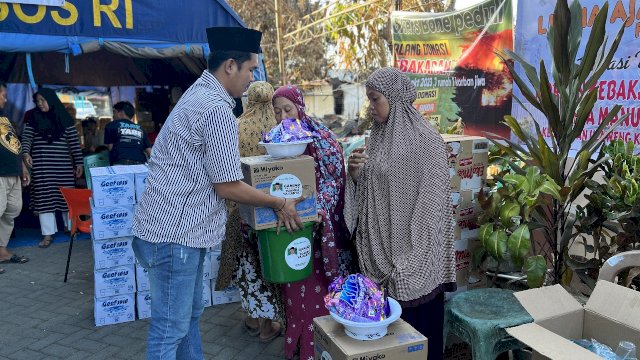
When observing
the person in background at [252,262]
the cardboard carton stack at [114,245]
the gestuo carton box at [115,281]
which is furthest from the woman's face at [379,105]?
the gestuo carton box at [115,281]

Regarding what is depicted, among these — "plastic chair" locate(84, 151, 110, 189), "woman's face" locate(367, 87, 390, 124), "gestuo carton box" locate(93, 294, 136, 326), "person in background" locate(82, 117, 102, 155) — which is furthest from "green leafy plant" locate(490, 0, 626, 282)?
"person in background" locate(82, 117, 102, 155)

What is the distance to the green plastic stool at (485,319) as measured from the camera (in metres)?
2.49

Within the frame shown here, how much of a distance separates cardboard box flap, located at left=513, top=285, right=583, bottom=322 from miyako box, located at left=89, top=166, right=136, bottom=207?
3154 millimetres

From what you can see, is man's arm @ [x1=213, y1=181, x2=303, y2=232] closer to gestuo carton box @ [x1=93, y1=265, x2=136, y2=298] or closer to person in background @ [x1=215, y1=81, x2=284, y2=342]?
person in background @ [x1=215, y1=81, x2=284, y2=342]

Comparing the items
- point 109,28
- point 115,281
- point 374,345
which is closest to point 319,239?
point 374,345

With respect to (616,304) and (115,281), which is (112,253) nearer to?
(115,281)

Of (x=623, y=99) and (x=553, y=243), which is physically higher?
(x=623, y=99)

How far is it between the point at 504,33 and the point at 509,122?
8.63 feet

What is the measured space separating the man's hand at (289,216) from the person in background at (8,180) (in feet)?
14.2

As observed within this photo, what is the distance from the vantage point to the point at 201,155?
2.29 m

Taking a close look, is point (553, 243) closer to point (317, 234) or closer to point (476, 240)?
point (476, 240)

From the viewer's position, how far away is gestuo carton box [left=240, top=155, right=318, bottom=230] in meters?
2.64

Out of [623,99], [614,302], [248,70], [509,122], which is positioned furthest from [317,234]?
[623,99]

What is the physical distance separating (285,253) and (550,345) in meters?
1.45
